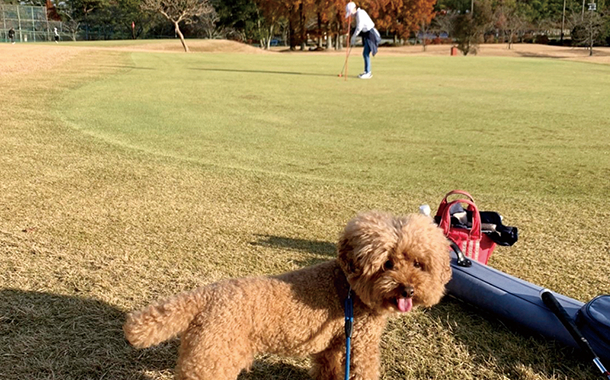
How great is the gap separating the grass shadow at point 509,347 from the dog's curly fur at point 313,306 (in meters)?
0.81

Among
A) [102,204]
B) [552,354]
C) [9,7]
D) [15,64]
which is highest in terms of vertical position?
[9,7]

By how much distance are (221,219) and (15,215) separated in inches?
A: 69.2

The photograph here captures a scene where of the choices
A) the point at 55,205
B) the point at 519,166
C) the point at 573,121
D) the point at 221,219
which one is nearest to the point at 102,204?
the point at 55,205

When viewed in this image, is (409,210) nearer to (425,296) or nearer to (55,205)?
(425,296)

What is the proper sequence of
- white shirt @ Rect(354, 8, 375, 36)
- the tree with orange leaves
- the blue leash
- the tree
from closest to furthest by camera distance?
the blue leash < white shirt @ Rect(354, 8, 375, 36) < the tree < the tree with orange leaves

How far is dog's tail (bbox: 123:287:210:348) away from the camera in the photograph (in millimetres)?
2076

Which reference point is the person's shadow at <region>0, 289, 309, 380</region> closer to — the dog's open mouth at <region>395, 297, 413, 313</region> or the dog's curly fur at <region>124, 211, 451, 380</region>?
the dog's curly fur at <region>124, 211, 451, 380</region>

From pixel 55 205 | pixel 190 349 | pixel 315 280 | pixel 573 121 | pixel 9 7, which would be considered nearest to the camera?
pixel 190 349

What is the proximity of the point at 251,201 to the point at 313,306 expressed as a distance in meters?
3.03

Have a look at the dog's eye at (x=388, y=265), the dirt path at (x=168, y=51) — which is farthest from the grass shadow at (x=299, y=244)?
the dirt path at (x=168, y=51)

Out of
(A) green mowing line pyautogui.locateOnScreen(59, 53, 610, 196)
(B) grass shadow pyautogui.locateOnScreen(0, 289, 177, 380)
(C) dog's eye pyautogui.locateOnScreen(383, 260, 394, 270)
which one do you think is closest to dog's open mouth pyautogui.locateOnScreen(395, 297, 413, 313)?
(C) dog's eye pyautogui.locateOnScreen(383, 260, 394, 270)

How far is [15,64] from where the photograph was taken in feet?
49.8

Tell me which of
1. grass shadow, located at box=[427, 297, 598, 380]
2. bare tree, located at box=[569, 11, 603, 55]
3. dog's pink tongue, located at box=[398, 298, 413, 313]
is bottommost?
grass shadow, located at box=[427, 297, 598, 380]

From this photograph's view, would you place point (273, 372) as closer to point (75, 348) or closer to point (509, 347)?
point (75, 348)
